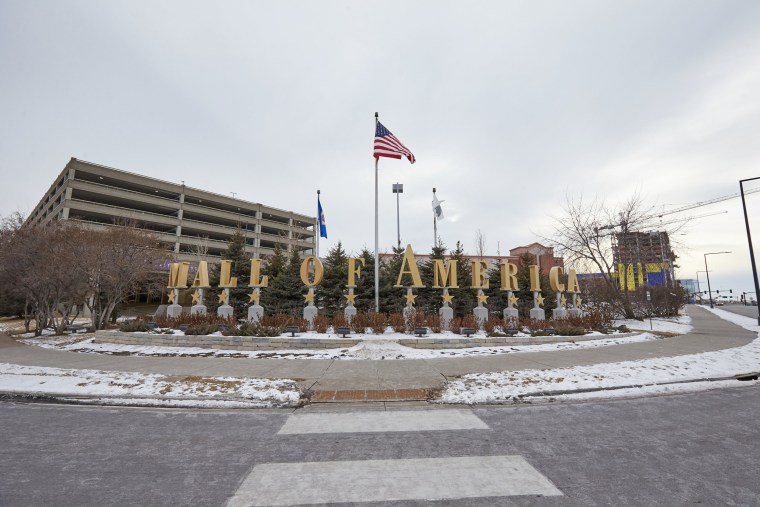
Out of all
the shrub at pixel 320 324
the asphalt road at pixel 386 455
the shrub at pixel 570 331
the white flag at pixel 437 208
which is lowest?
the asphalt road at pixel 386 455

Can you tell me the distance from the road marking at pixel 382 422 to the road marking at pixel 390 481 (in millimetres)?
1025

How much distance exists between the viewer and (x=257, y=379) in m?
7.04

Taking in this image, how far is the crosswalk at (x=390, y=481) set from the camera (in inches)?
109

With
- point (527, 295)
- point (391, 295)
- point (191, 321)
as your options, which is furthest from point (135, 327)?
point (527, 295)

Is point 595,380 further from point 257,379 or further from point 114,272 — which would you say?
point 114,272

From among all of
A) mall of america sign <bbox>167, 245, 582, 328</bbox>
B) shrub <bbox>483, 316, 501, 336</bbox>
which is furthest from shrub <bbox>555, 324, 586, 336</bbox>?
mall of america sign <bbox>167, 245, 582, 328</bbox>

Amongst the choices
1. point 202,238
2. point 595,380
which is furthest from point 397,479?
point 202,238

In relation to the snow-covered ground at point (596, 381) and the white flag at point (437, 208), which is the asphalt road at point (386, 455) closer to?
the snow-covered ground at point (596, 381)

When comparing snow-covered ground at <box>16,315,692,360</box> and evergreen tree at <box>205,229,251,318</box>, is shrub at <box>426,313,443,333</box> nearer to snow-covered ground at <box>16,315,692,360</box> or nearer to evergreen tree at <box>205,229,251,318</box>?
snow-covered ground at <box>16,315,692,360</box>

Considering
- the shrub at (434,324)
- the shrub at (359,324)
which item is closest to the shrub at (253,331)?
the shrub at (359,324)

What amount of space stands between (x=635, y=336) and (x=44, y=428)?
1887 cm

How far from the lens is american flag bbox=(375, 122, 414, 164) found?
695 inches

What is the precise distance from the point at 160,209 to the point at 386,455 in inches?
2235

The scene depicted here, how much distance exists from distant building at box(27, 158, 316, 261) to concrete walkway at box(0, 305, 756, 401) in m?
27.6
